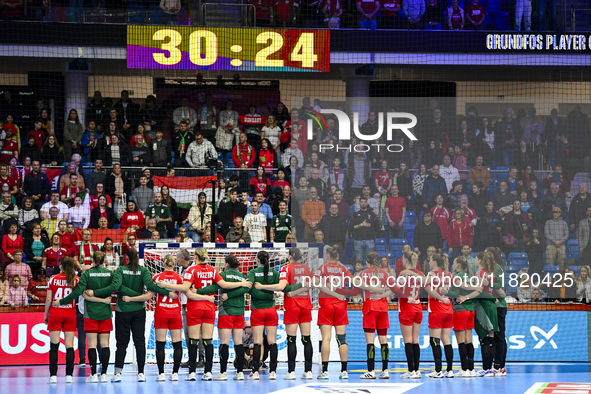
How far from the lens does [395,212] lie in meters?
12.4

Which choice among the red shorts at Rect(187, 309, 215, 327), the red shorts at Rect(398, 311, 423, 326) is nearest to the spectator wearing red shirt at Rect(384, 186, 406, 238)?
the red shorts at Rect(398, 311, 423, 326)

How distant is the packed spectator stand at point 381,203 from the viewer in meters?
12.4

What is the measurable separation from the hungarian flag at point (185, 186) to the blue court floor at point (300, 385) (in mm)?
5837

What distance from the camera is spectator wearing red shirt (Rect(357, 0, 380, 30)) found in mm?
20672

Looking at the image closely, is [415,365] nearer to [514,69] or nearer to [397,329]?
[397,329]

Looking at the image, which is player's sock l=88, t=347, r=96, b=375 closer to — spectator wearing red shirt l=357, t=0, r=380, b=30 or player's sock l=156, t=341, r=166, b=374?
player's sock l=156, t=341, r=166, b=374

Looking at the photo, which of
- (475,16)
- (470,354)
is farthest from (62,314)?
(475,16)

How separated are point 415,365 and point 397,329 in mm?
2862

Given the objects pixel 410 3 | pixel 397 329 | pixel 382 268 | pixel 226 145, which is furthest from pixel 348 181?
pixel 410 3

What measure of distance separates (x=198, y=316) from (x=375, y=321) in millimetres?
2675

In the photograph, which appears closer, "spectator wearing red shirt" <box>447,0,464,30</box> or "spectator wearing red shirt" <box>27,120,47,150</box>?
"spectator wearing red shirt" <box>27,120,47,150</box>

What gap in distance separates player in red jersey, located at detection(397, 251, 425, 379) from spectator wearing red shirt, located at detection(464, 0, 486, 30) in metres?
10.8

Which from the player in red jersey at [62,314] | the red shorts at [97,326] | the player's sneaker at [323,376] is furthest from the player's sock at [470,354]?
the player in red jersey at [62,314]

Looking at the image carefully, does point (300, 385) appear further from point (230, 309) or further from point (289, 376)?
point (230, 309)
